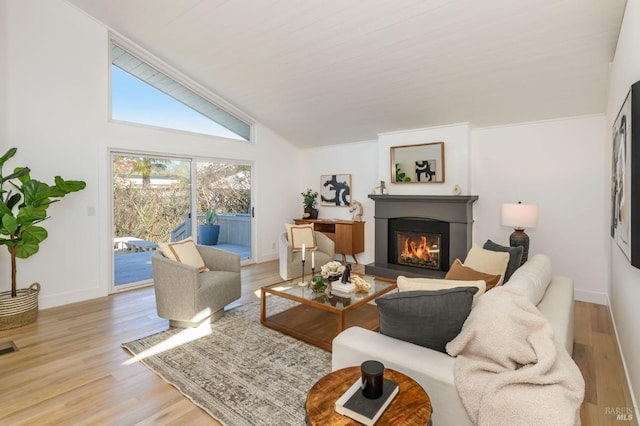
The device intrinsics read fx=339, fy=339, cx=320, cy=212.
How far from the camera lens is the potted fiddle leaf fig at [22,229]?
3.32 m

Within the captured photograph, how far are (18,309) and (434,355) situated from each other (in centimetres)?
402

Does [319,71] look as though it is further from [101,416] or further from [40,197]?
[101,416]

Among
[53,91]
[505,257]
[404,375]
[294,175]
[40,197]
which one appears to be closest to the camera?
[404,375]

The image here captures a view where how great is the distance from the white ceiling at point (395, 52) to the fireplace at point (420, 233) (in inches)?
48.3

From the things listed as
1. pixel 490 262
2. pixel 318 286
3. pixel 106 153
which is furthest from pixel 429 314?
pixel 106 153

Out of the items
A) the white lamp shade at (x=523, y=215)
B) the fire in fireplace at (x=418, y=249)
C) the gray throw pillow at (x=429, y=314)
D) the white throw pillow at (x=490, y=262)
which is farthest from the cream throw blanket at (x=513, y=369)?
the fire in fireplace at (x=418, y=249)

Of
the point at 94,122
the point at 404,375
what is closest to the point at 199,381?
the point at 404,375

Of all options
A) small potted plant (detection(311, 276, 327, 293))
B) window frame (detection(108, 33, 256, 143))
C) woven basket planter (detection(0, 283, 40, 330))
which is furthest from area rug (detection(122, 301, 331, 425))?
window frame (detection(108, 33, 256, 143))

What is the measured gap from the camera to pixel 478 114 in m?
4.62

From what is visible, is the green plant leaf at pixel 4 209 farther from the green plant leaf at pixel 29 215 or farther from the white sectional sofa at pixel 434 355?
the white sectional sofa at pixel 434 355

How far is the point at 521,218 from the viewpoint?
4047 mm

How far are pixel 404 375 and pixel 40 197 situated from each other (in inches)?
153

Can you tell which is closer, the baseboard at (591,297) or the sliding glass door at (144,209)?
the baseboard at (591,297)

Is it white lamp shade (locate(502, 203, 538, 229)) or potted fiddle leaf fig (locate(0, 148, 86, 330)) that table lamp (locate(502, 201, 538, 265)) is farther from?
potted fiddle leaf fig (locate(0, 148, 86, 330))
